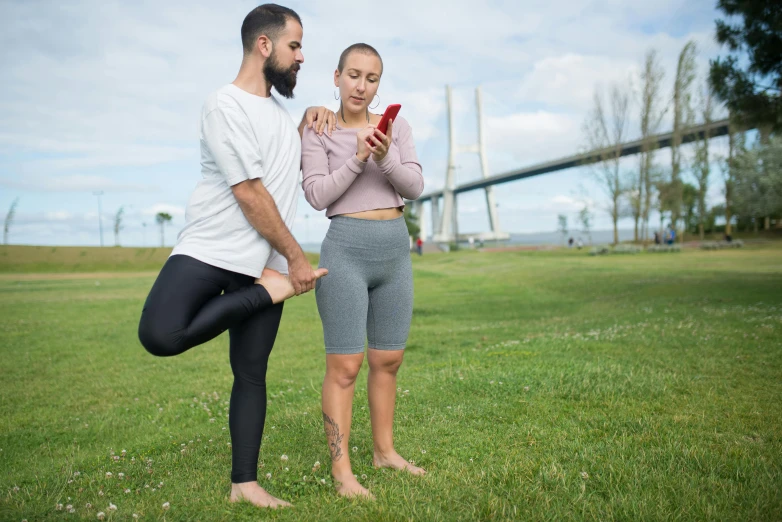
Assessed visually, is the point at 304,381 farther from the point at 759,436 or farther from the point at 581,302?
the point at 581,302

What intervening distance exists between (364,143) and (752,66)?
Result: 8.87m

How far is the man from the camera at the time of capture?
2.19m

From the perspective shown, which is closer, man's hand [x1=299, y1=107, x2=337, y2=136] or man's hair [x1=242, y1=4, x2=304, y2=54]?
man's hair [x1=242, y1=4, x2=304, y2=54]

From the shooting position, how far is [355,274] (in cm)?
246

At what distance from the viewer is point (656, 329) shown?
21.6ft

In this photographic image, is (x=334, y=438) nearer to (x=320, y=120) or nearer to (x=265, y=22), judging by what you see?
(x=320, y=120)

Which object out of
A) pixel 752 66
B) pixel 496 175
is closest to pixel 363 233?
pixel 752 66

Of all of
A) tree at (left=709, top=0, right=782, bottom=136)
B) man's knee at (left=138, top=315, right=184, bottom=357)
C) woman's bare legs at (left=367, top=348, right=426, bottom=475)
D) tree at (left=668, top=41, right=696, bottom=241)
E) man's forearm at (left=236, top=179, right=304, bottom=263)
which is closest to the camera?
man's knee at (left=138, top=315, right=184, bottom=357)

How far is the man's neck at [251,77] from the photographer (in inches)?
93.3

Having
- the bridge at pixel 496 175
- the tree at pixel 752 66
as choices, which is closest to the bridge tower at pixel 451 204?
the bridge at pixel 496 175

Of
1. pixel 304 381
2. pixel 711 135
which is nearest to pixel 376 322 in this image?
pixel 304 381

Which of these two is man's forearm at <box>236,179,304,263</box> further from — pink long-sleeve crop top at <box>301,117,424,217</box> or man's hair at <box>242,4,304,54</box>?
man's hair at <box>242,4,304,54</box>

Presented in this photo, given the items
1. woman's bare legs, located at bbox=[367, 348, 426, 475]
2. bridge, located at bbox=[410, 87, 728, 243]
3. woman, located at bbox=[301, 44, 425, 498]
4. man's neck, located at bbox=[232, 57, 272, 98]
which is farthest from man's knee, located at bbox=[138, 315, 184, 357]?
bridge, located at bbox=[410, 87, 728, 243]

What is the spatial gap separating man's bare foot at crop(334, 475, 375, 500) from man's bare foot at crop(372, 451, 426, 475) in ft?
0.89
